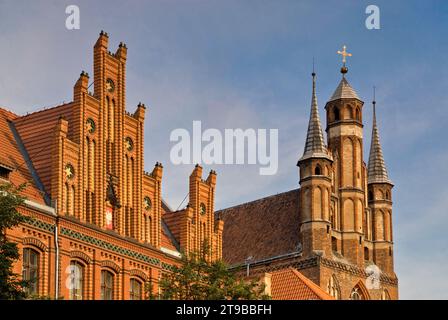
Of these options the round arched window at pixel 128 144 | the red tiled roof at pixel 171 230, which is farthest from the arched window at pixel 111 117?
the red tiled roof at pixel 171 230

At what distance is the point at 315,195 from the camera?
75.8 m

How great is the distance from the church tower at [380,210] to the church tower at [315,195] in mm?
6520

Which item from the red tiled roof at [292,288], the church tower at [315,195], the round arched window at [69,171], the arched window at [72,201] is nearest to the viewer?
the arched window at [72,201]

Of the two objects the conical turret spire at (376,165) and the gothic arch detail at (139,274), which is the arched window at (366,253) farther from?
the gothic arch detail at (139,274)

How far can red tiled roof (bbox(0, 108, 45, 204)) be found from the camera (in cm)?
4478

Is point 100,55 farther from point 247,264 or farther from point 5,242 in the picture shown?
point 247,264

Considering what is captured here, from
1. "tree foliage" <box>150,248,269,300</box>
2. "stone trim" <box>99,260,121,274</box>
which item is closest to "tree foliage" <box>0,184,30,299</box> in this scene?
"tree foliage" <box>150,248,269,300</box>

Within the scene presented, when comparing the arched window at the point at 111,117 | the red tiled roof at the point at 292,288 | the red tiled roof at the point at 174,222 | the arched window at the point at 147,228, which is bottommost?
the red tiled roof at the point at 292,288

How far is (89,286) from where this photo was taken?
45781 mm

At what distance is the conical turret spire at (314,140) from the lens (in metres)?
76.2

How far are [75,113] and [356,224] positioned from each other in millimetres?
35444

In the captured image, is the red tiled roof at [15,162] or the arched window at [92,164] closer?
the red tiled roof at [15,162]
